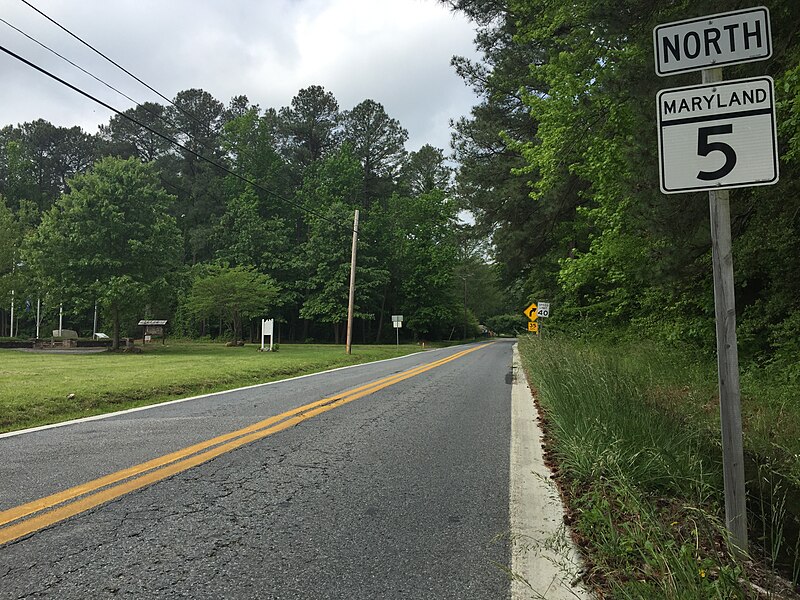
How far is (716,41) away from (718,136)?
0.63 m

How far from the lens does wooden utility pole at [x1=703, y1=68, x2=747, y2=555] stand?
2.46m

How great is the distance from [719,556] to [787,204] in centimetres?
596

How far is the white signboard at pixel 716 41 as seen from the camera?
8.80 ft

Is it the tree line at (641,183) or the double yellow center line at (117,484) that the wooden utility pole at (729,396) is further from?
the tree line at (641,183)

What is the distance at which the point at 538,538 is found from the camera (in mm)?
2963

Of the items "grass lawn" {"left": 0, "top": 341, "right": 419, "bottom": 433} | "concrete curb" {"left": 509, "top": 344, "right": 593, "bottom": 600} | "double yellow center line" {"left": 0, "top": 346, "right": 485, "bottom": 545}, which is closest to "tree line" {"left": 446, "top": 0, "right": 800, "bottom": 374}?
"concrete curb" {"left": 509, "top": 344, "right": 593, "bottom": 600}

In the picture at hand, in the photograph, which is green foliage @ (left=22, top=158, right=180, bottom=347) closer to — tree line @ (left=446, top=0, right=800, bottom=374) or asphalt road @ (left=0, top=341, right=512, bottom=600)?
tree line @ (left=446, top=0, right=800, bottom=374)

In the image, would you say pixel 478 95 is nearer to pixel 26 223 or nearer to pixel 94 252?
pixel 94 252

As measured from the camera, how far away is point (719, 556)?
2426mm

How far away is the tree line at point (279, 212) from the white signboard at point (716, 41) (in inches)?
1240

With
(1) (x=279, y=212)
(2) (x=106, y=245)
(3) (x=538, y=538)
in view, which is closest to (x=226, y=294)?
(2) (x=106, y=245)

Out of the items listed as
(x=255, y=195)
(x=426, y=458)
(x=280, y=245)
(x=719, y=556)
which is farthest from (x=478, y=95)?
(x=255, y=195)

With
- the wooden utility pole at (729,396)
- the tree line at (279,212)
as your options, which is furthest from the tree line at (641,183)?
the tree line at (279,212)

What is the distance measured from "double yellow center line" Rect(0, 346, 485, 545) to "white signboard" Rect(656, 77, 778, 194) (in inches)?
165
